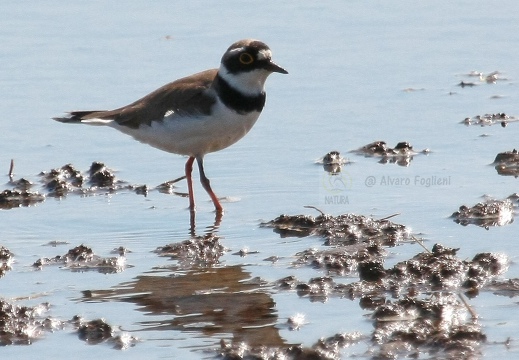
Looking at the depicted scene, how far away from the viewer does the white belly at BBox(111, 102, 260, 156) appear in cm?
734

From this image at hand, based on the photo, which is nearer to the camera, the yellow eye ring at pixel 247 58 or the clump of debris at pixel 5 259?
the clump of debris at pixel 5 259

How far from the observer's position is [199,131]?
7395 millimetres

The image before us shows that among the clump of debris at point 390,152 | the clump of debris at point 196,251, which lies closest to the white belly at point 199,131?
the clump of debris at point 196,251

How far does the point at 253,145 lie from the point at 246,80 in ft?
3.83

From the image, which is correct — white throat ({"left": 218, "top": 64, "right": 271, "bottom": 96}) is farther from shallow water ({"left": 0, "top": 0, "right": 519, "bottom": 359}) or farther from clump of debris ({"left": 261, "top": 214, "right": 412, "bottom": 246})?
clump of debris ({"left": 261, "top": 214, "right": 412, "bottom": 246})

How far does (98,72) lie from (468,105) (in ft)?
10.8

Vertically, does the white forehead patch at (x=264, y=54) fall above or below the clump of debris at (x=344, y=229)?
above

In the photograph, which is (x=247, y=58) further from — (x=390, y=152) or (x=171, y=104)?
(x=390, y=152)

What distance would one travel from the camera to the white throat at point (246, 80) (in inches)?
289

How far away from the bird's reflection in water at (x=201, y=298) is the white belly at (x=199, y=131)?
103 cm

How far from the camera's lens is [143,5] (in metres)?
11.6

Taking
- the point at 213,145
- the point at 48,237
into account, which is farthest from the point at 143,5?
the point at 48,237

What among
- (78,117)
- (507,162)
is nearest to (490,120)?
(507,162)

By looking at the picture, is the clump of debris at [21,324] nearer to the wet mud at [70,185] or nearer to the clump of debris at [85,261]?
the clump of debris at [85,261]
